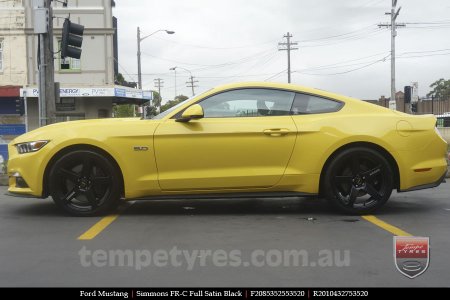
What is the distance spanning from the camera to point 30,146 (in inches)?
223

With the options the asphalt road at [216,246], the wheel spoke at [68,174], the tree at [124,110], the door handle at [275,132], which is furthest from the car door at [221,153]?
the tree at [124,110]

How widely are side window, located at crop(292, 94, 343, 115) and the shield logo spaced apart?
210 cm

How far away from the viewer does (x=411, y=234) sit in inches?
193

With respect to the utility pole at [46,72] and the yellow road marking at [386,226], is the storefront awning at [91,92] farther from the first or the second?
the yellow road marking at [386,226]

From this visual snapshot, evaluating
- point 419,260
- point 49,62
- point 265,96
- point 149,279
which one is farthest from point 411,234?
point 49,62

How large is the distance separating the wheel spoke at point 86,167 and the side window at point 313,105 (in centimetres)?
240

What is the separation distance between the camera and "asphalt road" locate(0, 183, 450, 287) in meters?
3.67

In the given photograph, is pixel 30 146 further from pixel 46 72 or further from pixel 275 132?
pixel 46 72

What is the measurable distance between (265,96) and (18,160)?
9.57 feet

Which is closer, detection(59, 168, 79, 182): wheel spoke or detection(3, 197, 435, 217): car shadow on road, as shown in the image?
detection(59, 168, 79, 182): wheel spoke

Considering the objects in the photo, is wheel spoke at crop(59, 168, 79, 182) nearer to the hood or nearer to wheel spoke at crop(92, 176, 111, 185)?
wheel spoke at crop(92, 176, 111, 185)

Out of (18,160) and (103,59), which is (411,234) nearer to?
(18,160)
